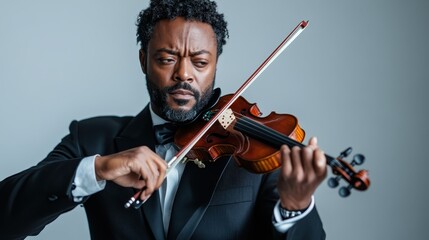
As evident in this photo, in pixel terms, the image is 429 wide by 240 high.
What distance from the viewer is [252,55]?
8.51 feet

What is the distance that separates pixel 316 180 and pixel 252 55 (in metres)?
1.30

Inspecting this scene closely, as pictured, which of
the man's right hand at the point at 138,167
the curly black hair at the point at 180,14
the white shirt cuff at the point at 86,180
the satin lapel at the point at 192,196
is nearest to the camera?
the man's right hand at the point at 138,167

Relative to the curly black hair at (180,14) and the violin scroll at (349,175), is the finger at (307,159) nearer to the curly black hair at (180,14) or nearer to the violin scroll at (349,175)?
the violin scroll at (349,175)

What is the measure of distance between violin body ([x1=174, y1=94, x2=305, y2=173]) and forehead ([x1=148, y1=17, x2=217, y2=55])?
174mm

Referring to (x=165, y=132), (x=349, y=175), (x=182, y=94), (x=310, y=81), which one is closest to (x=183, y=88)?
(x=182, y=94)

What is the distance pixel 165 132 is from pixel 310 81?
934 mm

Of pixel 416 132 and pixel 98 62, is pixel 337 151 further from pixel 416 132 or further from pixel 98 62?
pixel 98 62

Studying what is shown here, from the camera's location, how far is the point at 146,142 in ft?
6.07

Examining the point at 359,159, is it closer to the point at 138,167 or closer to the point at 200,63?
the point at 138,167

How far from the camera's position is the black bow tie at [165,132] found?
1.81 meters

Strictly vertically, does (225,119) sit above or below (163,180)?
above

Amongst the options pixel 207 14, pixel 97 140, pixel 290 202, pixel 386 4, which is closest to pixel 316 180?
pixel 290 202

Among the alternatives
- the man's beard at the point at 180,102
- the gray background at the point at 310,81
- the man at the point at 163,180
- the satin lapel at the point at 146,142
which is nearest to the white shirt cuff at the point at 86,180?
the man at the point at 163,180

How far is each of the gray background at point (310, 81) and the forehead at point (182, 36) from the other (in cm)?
77
